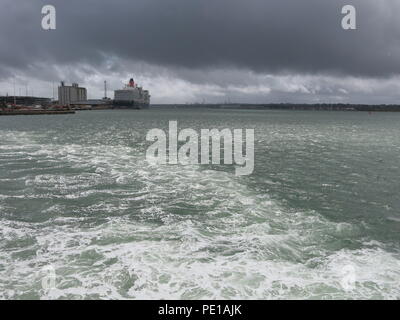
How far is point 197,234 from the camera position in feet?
36.0

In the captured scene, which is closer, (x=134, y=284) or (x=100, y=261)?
(x=134, y=284)

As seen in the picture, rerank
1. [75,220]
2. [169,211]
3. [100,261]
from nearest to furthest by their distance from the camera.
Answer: [100,261] → [75,220] → [169,211]

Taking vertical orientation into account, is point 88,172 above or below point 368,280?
above

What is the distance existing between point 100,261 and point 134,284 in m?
1.61

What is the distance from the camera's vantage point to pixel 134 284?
802cm

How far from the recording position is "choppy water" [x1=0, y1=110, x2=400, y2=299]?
805 cm

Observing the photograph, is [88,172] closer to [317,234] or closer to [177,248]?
[177,248]

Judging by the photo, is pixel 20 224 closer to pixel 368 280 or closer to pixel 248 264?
pixel 248 264

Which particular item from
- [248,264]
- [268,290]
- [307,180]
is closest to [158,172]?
[307,180]

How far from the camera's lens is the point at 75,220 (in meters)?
12.1

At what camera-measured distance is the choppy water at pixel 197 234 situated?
8047 millimetres

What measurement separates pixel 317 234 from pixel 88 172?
14398 millimetres
